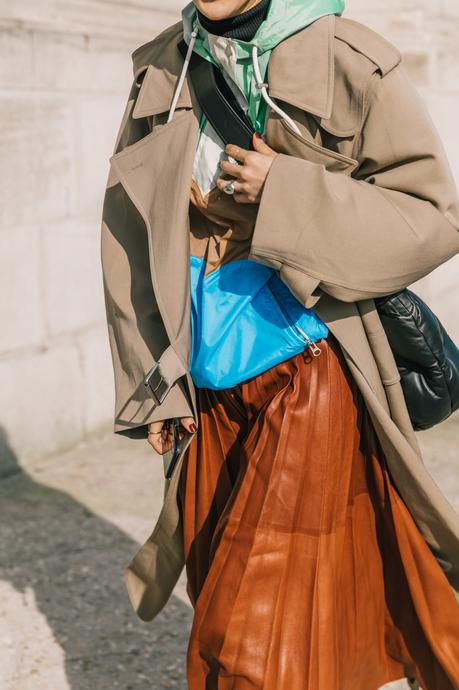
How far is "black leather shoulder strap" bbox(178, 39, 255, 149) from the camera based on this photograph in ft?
8.63

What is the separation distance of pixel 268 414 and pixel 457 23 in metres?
5.42

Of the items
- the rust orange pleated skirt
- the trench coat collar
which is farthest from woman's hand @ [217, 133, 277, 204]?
the rust orange pleated skirt

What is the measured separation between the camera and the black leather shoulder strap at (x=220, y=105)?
8.63ft

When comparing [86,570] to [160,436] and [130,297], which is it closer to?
[160,436]

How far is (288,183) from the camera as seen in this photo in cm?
250

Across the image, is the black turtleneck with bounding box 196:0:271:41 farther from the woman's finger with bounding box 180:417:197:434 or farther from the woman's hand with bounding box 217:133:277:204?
the woman's finger with bounding box 180:417:197:434

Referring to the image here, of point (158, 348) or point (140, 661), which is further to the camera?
point (140, 661)

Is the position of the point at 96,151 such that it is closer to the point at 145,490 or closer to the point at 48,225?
the point at 48,225

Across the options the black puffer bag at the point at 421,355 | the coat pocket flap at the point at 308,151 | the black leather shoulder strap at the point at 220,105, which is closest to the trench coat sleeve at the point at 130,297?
the black leather shoulder strap at the point at 220,105

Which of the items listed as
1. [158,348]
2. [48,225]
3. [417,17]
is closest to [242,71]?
[158,348]

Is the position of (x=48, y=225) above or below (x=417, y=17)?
below

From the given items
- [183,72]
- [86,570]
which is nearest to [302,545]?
[183,72]

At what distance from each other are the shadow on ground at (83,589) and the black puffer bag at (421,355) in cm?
147

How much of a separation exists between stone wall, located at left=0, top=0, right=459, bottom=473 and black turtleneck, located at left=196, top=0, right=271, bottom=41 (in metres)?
2.94
